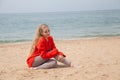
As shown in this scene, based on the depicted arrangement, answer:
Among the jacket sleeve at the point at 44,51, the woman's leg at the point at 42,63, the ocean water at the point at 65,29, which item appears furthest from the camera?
the ocean water at the point at 65,29

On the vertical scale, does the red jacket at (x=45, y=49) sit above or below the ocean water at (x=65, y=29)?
above

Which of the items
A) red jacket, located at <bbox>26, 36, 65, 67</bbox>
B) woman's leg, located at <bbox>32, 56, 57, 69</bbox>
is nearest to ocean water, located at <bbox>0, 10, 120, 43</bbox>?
woman's leg, located at <bbox>32, 56, 57, 69</bbox>

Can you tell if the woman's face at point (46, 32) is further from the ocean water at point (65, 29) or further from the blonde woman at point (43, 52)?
the ocean water at point (65, 29)

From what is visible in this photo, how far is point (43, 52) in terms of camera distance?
20.6ft

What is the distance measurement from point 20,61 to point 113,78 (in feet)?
11.8

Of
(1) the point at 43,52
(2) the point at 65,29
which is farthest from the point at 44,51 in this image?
(2) the point at 65,29

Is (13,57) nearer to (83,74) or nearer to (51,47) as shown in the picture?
(51,47)

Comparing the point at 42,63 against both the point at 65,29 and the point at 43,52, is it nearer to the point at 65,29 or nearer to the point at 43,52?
the point at 43,52

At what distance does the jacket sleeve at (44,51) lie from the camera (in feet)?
20.5

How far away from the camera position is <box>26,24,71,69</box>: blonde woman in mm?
6270

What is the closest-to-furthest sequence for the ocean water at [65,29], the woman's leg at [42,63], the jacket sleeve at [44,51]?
the jacket sleeve at [44,51], the woman's leg at [42,63], the ocean water at [65,29]

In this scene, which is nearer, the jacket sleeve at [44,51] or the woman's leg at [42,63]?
the jacket sleeve at [44,51]

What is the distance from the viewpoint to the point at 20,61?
807 cm

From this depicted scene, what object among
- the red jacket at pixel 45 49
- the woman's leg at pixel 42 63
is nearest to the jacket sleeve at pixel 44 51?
the red jacket at pixel 45 49
